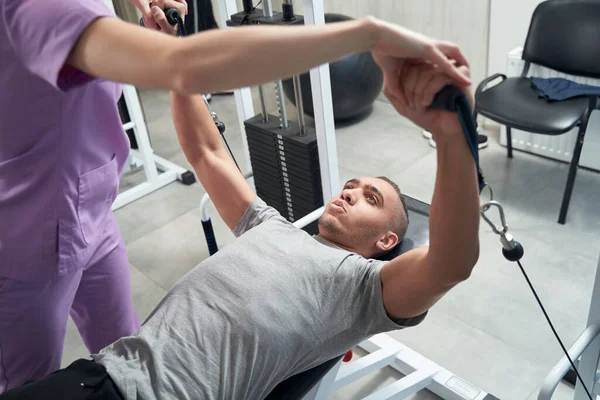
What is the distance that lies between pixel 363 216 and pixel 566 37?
6.41ft

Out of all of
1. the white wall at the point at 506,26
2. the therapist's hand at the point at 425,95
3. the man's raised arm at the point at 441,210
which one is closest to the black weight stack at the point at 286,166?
the man's raised arm at the point at 441,210

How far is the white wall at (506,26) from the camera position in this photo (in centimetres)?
317

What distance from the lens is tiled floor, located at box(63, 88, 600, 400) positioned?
2.12 meters

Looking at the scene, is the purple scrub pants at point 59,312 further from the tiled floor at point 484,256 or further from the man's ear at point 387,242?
the tiled floor at point 484,256

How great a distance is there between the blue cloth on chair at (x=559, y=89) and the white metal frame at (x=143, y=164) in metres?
1.98

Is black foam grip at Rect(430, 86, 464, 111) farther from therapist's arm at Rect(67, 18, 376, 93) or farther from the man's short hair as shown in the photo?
the man's short hair

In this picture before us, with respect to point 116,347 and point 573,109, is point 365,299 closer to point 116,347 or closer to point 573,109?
point 116,347

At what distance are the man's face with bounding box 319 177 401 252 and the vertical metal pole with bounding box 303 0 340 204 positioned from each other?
21.7 inches

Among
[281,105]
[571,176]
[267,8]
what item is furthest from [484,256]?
[267,8]

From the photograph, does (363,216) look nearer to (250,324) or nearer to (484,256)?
(250,324)

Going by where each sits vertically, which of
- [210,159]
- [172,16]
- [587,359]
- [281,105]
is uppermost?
[172,16]

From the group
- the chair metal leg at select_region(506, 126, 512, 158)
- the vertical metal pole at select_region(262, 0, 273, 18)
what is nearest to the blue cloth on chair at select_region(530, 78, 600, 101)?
the chair metal leg at select_region(506, 126, 512, 158)

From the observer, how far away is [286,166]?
245 cm

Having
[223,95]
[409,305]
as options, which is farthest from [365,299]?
[223,95]
